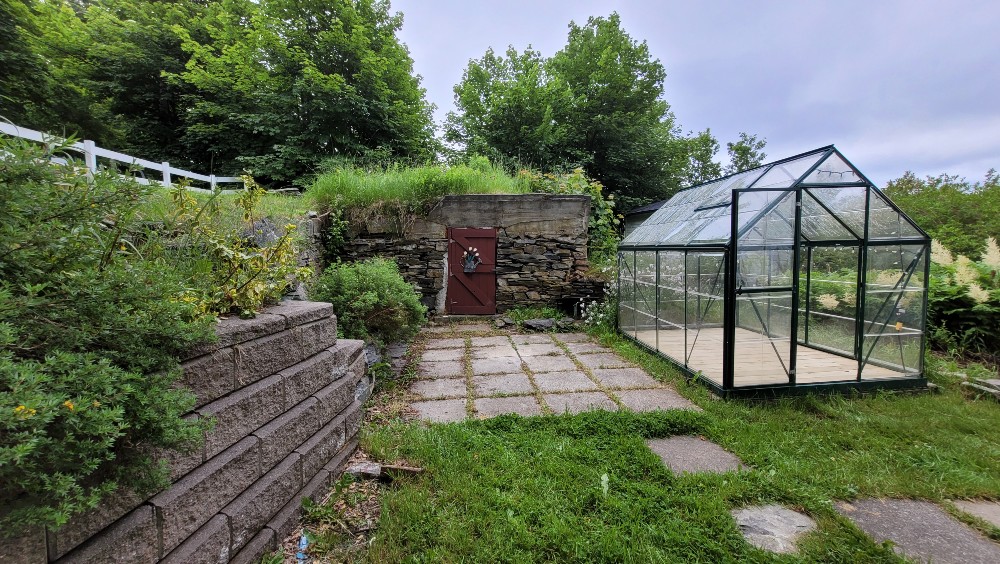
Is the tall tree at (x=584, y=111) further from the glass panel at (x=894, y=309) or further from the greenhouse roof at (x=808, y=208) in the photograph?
the glass panel at (x=894, y=309)

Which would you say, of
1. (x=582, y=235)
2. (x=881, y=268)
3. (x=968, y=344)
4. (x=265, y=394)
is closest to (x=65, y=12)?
(x=582, y=235)

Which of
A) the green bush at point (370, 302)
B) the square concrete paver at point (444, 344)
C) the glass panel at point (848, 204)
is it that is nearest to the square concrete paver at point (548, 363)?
the square concrete paver at point (444, 344)

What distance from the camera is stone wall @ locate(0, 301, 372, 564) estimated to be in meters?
1.09

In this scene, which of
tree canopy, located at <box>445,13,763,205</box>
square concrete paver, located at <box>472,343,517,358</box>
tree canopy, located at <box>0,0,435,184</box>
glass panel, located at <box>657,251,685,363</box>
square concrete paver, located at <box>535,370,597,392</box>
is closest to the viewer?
square concrete paver, located at <box>535,370,597,392</box>

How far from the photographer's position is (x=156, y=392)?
1087 millimetres

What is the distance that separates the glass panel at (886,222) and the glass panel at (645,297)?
6.83 feet

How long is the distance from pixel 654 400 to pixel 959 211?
11.4m

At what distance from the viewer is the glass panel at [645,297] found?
4885mm

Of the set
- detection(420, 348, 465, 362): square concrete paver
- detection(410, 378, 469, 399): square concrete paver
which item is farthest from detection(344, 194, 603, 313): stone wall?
detection(410, 378, 469, 399): square concrete paver

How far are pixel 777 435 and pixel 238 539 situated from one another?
136 inches

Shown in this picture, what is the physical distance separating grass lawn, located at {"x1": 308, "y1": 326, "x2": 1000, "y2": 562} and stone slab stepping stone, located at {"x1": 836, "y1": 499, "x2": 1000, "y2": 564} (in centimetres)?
8

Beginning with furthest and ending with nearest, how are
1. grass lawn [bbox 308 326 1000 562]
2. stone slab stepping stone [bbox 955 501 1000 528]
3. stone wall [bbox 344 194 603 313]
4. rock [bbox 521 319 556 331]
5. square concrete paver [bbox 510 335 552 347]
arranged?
stone wall [bbox 344 194 603 313] → rock [bbox 521 319 556 331] → square concrete paver [bbox 510 335 552 347] → stone slab stepping stone [bbox 955 501 1000 528] → grass lawn [bbox 308 326 1000 562]

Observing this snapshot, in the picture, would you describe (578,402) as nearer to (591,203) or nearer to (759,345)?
(759,345)

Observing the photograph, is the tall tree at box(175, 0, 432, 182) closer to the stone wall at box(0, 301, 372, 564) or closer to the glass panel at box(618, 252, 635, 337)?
the glass panel at box(618, 252, 635, 337)
